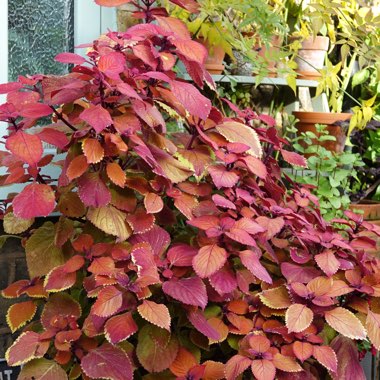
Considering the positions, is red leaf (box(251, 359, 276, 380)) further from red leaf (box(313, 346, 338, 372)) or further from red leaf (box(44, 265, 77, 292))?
red leaf (box(44, 265, 77, 292))

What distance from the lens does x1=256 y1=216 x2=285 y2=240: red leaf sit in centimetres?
158

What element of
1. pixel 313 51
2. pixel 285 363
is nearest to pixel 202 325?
→ pixel 285 363

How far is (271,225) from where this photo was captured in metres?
1.59

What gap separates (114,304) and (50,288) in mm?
193

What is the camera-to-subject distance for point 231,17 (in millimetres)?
2670

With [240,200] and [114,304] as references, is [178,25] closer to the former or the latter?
[240,200]

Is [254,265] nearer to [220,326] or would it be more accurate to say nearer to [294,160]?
[220,326]

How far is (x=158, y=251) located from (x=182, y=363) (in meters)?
0.26

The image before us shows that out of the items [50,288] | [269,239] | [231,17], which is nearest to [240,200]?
[269,239]

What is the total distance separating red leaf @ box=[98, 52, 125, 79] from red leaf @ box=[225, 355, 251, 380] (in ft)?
2.14

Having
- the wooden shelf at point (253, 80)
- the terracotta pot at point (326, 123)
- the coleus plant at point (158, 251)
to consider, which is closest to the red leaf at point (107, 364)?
the coleus plant at point (158, 251)

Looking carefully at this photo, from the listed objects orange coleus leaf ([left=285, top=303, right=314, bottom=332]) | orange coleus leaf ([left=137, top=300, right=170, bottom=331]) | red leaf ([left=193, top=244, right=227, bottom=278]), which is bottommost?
orange coleus leaf ([left=285, top=303, right=314, bottom=332])

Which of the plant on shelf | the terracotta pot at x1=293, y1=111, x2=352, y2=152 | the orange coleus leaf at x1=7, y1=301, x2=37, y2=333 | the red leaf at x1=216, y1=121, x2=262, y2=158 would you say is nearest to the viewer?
the orange coleus leaf at x1=7, y1=301, x2=37, y2=333

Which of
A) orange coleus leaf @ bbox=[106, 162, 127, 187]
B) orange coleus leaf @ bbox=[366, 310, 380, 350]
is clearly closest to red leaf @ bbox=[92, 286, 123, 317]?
orange coleus leaf @ bbox=[106, 162, 127, 187]
